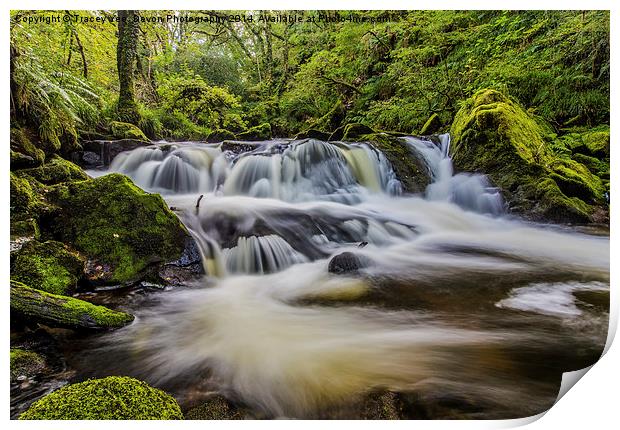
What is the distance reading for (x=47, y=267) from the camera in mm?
1981

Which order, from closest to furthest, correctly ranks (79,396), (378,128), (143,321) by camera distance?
(79,396) < (143,321) < (378,128)

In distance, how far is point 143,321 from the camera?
80.3 inches

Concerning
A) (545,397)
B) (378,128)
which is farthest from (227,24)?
(545,397)

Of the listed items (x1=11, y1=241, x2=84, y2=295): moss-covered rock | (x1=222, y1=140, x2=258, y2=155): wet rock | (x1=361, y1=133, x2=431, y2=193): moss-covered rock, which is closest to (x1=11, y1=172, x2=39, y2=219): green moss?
(x1=11, y1=241, x2=84, y2=295): moss-covered rock

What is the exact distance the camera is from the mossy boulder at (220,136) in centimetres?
287

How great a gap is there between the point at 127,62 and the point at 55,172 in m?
0.90

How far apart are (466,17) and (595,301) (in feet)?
6.90

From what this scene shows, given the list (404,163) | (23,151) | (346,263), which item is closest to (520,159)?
(404,163)

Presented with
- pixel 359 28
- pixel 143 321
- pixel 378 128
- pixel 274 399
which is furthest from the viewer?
pixel 378 128

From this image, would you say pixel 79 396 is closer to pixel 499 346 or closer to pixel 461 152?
pixel 499 346

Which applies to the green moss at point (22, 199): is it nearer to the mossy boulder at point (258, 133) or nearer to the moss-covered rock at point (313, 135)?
the mossy boulder at point (258, 133)

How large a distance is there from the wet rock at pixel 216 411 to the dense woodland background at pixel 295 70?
1.95 m

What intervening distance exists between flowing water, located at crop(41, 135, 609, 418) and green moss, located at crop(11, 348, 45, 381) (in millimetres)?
182

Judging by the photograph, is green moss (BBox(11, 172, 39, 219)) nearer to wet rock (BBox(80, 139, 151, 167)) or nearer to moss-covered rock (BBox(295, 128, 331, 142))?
wet rock (BBox(80, 139, 151, 167))
